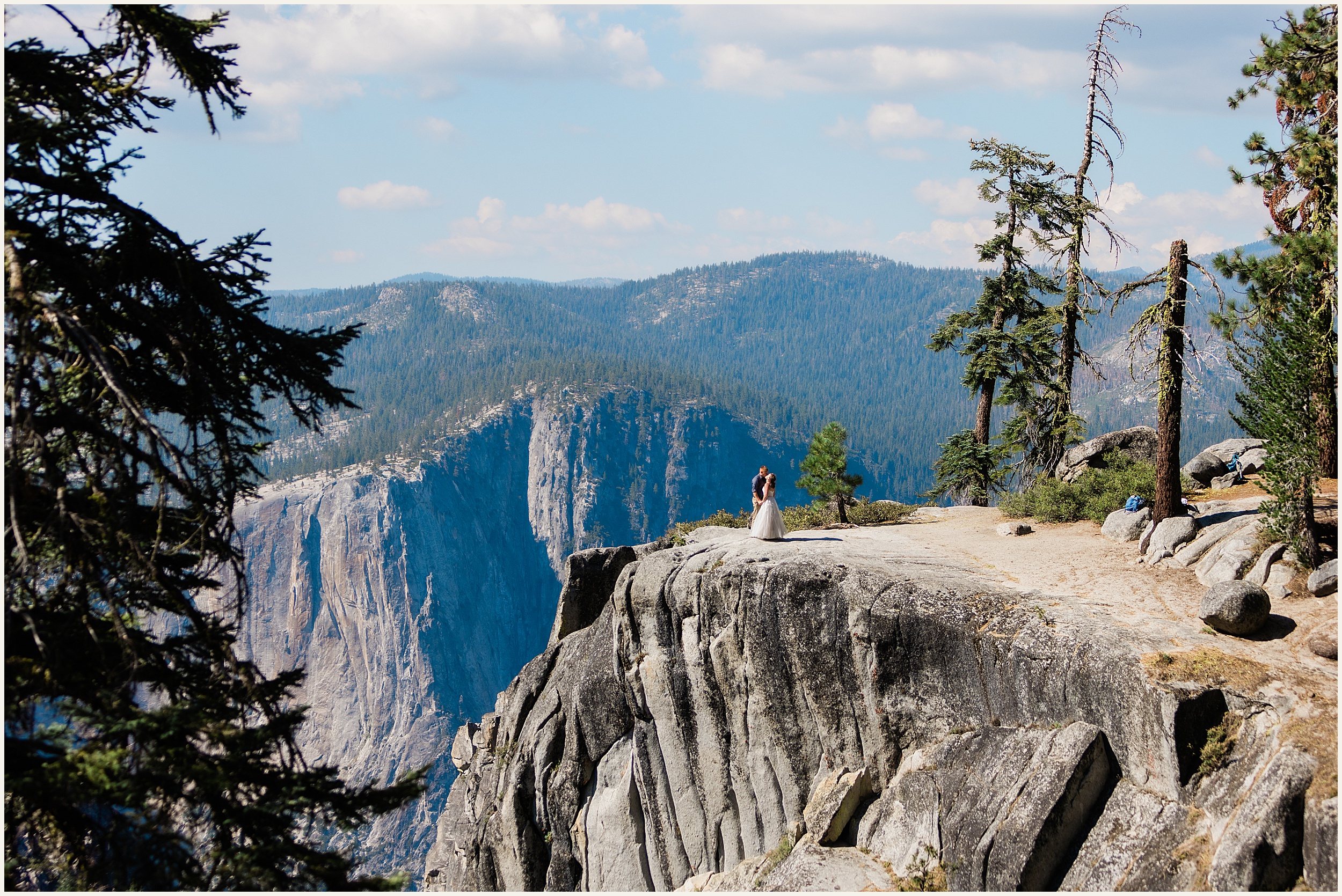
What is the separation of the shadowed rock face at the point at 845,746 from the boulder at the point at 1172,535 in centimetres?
416

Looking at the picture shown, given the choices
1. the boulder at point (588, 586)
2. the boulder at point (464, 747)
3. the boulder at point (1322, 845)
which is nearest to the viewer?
the boulder at point (1322, 845)

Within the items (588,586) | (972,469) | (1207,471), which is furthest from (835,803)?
(972,469)

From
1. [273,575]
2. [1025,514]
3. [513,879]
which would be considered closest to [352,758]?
[273,575]

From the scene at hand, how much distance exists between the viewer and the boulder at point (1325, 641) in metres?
13.9

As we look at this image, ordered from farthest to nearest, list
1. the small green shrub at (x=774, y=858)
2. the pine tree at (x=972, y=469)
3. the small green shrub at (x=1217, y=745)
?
the pine tree at (x=972, y=469)
the small green shrub at (x=774, y=858)
the small green shrub at (x=1217, y=745)

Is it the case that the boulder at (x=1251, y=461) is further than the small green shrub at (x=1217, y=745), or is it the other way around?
the boulder at (x=1251, y=461)

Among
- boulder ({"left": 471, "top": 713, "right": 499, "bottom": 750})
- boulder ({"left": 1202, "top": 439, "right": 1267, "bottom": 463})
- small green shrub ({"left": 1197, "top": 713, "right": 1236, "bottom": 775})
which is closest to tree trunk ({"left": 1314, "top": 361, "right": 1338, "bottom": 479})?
small green shrub ({"left": 1197, "top": 713, "right": 1236, "bottom": 775})

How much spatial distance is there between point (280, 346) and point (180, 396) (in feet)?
4.46

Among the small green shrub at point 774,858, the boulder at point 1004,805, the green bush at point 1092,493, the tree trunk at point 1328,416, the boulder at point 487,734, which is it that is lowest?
the boulder at point 487,734

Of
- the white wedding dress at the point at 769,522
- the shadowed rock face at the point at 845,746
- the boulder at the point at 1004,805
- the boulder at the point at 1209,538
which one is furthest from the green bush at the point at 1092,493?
the boulder at the point at 1004,805

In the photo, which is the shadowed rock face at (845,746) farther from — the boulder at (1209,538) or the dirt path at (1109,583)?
the boulder at (1209,538)

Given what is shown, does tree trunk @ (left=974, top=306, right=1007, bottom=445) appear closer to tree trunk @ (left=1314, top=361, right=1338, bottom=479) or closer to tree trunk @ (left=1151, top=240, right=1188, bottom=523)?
tree trunk @ (left=1151, top=240, right=1188, bottom=523)

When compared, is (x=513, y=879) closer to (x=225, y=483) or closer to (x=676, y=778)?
(x=676, y=778)

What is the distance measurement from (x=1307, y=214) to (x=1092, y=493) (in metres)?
8.31
